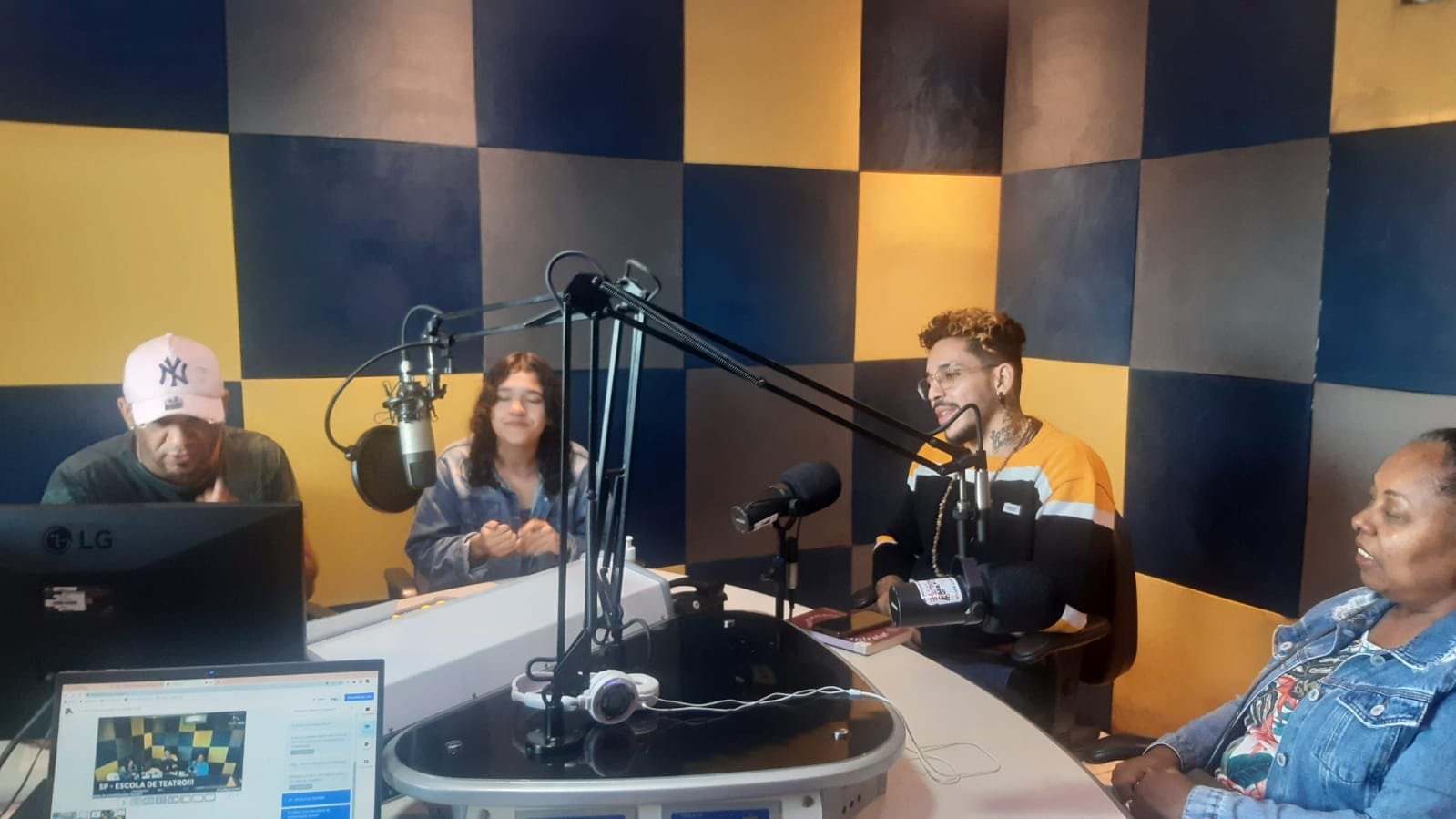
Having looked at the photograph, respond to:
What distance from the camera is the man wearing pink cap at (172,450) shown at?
2.24 metres

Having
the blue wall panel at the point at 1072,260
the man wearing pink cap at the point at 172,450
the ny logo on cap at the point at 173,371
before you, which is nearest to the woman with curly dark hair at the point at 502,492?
the man wearing pink cap at the point at 172,450

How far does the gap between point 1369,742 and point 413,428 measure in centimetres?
157

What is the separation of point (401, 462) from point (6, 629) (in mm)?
551

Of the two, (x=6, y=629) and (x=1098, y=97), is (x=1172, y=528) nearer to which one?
(x=1098, y=97)

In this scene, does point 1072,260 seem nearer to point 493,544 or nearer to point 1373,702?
point 1373,702

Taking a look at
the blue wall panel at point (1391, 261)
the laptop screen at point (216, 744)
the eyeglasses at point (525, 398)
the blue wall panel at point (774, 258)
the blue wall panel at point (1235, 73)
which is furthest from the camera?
the blue wall panel at point (774, 258)

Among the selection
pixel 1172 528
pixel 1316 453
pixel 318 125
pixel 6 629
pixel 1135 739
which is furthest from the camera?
pixel 1172 528

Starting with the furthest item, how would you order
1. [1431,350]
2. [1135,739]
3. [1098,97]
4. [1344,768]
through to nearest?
[1098,97] < [1431,350] < [1135,739] < [1344,768]

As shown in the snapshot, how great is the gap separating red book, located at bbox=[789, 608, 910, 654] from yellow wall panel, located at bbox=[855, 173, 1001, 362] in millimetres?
1420

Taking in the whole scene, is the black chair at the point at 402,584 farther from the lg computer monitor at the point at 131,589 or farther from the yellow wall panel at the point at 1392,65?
the yellow wall panel at the point at 1392,65

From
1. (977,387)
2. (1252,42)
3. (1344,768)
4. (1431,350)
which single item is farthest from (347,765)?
(1252,42)

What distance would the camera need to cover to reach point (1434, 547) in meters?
1.55

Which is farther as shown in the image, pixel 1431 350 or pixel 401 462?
pixel 1431 350

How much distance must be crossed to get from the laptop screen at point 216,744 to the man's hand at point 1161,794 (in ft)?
4.17
